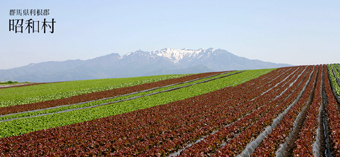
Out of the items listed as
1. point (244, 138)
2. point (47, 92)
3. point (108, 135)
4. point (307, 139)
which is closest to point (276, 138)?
point (307, 139)

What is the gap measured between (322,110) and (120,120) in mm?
18262

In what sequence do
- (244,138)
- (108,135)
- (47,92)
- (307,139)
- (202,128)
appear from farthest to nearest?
(47,92), (202,128), (108,135), (244,138), (307,139)

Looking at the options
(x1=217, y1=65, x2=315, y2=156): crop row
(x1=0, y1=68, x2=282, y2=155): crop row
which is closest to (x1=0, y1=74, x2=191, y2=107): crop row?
Answer: (x1=0, y1=68, x2=282, y2=155): crop row

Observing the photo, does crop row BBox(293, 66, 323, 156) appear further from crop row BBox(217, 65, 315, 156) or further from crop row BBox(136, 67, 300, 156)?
crop row BBox(136, 67, 300, 156)

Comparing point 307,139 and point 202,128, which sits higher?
point 307,139

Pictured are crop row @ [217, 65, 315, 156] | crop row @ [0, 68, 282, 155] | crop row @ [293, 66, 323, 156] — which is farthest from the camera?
crop row @ [0, 68, 282, 155]

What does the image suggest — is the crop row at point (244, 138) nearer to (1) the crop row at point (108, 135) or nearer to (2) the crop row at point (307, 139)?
(2) the crop row at point (307, 139)

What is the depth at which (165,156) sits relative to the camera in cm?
1316

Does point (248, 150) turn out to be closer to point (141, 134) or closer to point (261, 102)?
point (141, 134)

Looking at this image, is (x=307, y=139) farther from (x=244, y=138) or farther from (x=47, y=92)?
(x=47, y=92)

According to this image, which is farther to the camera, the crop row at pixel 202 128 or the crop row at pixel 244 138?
the crop row at pixel 202 128

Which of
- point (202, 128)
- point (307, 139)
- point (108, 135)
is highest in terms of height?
point (307, 139)

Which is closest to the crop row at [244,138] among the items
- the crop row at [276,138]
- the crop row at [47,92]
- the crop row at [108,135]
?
the crop row at [276,138]

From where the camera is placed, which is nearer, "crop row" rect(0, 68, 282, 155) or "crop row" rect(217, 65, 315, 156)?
"crop row" rect(217, 65, 315, 156)
